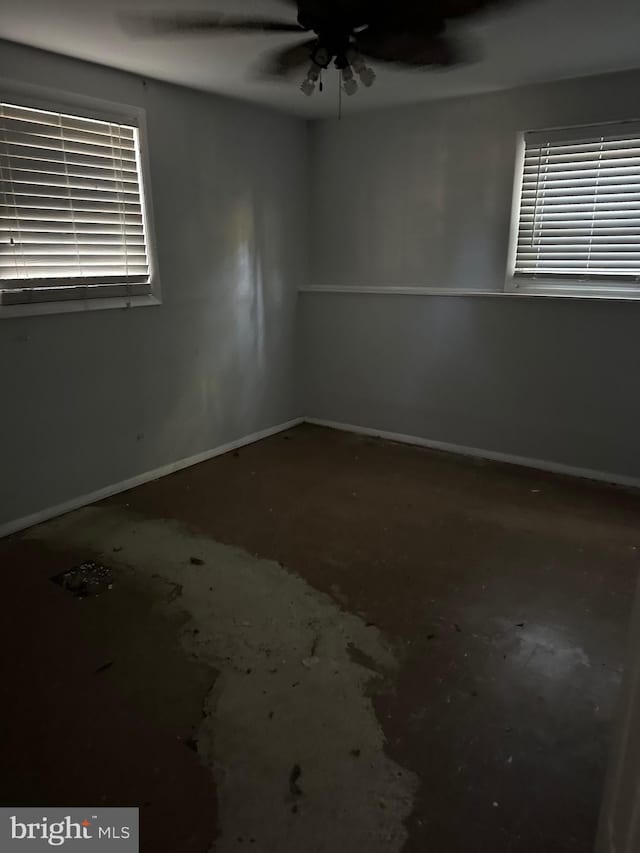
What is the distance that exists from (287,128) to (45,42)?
6.86 feet

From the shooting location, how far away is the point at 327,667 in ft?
7.25

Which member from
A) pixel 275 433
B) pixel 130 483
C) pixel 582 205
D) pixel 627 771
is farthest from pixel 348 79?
pixel 275 433

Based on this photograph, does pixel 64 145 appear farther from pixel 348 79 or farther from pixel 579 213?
pixel 579 213

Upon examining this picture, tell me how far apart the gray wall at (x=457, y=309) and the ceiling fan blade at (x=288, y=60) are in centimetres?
129

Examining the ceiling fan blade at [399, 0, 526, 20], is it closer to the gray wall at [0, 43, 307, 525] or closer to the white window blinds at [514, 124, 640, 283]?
the white window blinds at [514, 124, 640, 283]

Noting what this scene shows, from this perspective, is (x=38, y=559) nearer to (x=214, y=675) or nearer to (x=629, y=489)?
Answer: (x=214, y=675)

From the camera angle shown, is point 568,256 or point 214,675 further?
point 568,256

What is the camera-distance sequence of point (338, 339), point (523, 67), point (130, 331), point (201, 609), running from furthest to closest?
point (338, 339) → point (130, 331) → point (523, 67) → point (201, 609)

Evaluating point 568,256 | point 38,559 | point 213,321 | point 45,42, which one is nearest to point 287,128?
point 213,321

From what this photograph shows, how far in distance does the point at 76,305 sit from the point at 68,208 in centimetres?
54

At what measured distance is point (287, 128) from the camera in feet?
15.2

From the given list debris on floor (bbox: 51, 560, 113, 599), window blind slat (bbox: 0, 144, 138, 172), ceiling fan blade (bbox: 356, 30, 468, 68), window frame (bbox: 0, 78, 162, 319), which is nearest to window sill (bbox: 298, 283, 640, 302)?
ceiling fan blade (bbox: 356, 30, 468, 68)

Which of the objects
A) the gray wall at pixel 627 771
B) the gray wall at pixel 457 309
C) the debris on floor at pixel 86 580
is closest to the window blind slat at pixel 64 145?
the gray wall at pixel 457 309

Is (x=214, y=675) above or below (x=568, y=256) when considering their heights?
below
